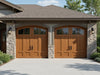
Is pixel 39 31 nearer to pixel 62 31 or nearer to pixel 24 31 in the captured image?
pixel 24 31

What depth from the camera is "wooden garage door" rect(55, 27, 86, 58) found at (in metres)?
13.1

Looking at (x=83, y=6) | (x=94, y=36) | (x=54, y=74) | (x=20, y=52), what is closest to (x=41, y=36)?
(x=20, y=52)

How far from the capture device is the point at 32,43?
1316 cm

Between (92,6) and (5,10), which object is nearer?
(5,10)

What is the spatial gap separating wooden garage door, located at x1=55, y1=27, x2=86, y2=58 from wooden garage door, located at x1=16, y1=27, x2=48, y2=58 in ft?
3.98

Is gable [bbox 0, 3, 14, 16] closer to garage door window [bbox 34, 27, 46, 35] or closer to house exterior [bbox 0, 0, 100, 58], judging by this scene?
house exterior [bbox 0, 0, 100, 58]

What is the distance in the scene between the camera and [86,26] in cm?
1298

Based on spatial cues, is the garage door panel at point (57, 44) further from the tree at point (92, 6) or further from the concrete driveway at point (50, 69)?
the tree at point (92, 6)

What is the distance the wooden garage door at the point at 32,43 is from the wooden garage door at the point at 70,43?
47.8 inches

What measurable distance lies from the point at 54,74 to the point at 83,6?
106 feet

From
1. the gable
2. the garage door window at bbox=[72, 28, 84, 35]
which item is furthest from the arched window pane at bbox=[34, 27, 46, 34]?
the gable

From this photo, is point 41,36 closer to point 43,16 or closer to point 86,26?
point 43,16

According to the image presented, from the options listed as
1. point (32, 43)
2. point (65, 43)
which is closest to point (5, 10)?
point (32, 43)

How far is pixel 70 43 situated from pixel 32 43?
3.55 metres
